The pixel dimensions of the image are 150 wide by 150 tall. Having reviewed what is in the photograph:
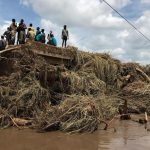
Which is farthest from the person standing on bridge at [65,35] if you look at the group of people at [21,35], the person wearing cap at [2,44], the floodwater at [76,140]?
the floodwater at [76,140]

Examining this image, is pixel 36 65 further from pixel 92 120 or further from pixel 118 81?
pixel 118 81

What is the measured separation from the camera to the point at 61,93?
51.7 ft

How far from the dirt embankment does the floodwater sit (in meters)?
0.57

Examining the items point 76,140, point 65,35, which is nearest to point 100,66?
point 65,35

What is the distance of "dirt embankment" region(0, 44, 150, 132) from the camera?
12.8 meters

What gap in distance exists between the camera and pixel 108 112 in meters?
14.7

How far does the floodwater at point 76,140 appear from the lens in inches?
405

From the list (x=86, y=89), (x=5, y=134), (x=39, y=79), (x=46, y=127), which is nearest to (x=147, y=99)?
(x=86, y=89)

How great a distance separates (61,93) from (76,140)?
15.2 feet

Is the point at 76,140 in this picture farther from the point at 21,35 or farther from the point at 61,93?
the point at 21,35

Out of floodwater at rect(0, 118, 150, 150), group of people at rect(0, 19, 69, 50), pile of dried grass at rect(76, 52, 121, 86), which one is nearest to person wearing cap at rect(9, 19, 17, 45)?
group of people at rect(0, 19, 69, 50)

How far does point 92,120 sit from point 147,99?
22.4 ft

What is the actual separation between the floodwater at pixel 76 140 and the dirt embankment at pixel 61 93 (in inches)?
22.3

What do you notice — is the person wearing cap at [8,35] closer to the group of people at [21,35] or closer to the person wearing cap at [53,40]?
the group of people at [21,35]
